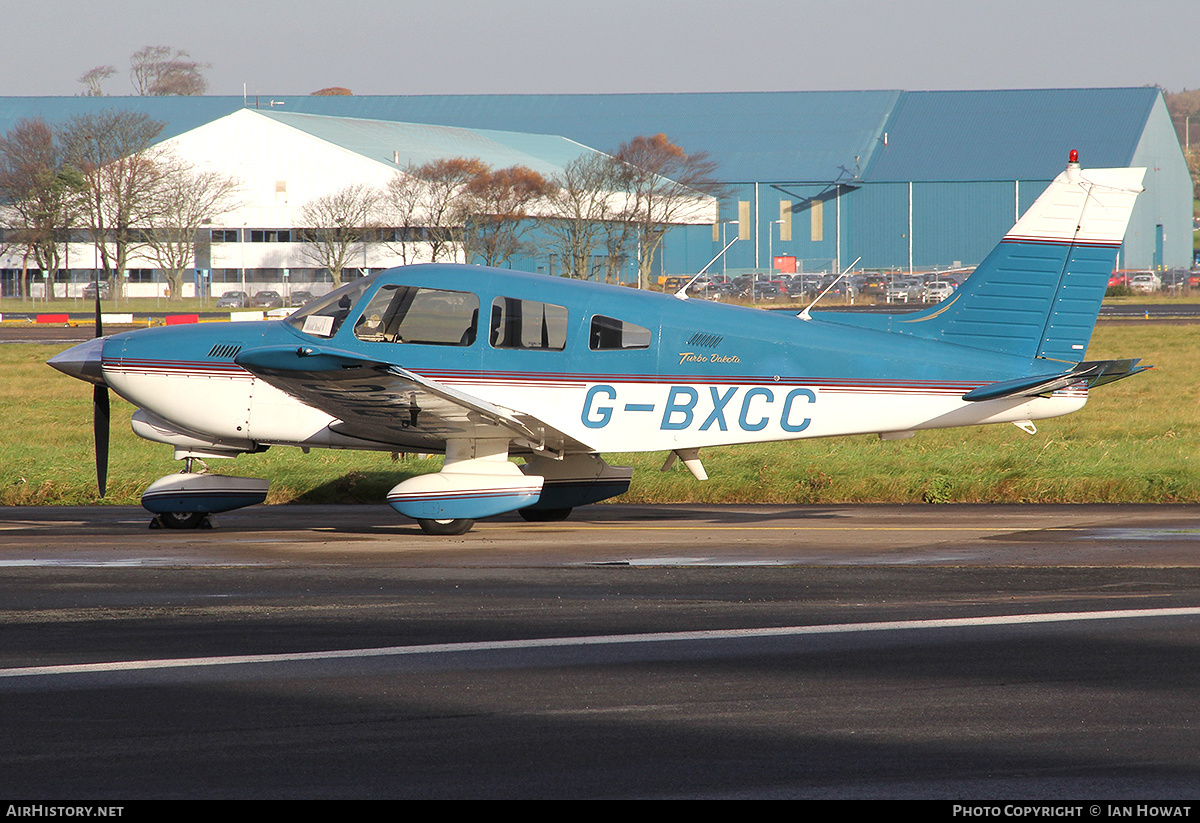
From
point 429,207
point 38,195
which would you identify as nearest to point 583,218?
point 429,207

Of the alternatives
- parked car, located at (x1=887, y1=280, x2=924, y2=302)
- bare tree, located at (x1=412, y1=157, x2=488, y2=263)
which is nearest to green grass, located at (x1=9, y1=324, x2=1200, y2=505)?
bare tree, located at (x1=412, y1=157, x2=488, y2=263)

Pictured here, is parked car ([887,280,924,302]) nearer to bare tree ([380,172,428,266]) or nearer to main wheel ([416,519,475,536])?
bare tree ([380,172,428,266])

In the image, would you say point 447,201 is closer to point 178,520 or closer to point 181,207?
point 181,207

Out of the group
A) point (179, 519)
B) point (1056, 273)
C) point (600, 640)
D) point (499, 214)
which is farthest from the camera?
point (499, 214)

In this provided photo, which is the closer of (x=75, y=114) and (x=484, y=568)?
(x=484, y=568)

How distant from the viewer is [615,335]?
11023 millimetres

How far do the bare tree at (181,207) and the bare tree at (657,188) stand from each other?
70.3 feet

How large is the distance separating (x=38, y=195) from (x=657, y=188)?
1314 inches

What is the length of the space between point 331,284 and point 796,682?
6212 cm

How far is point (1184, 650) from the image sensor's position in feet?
22.1

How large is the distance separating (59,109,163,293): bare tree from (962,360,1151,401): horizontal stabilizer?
61.7m

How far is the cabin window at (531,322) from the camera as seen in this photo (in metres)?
11.0

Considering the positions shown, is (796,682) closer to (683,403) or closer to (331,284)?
(683,403)
